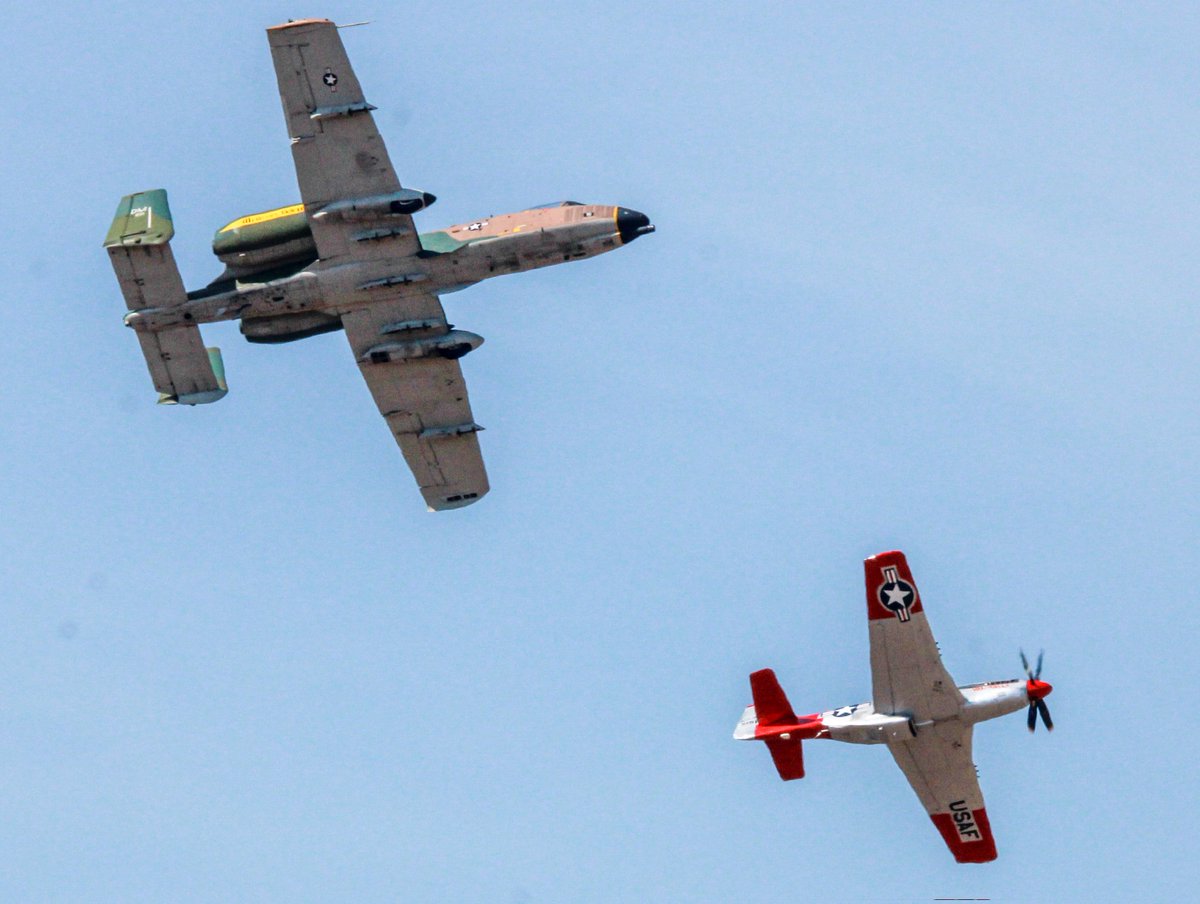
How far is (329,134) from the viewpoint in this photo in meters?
59.1

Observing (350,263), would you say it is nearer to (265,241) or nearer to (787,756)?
(265,241)

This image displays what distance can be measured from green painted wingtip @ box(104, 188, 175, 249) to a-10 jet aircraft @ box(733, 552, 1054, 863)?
24099 mm

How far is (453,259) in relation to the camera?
6050 centimetres

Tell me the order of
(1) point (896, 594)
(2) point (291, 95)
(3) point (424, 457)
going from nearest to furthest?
(2) point (291, 95) → (1) point (896, 594) → (3) point (424, 457)

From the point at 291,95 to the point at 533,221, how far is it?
8.30 metres

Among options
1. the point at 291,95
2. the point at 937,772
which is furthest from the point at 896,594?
the point at 291,95

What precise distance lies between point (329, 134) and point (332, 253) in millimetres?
3939

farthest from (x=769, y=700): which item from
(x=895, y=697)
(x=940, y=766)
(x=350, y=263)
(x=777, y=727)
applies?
(x=350, y=263)

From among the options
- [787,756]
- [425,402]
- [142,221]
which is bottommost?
[787,756]

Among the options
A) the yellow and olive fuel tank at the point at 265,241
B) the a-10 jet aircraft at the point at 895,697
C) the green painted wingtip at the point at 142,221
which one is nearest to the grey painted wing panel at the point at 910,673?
the a-10 jet aircraft at the point at 895,697

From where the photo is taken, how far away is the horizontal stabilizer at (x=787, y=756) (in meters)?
63.9

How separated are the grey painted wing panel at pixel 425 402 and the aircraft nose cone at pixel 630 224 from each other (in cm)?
658

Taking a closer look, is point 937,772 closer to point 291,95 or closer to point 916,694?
point 916,694

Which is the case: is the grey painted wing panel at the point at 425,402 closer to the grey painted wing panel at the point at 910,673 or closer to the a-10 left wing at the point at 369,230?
the a-10 left wing at the point at 369,230
